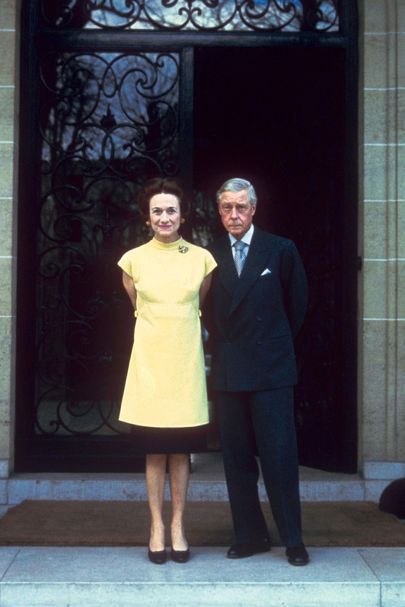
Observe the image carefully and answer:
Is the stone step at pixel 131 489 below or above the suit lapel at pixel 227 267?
below

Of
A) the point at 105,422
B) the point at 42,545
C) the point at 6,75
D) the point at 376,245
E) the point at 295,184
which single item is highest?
the point at 6,75

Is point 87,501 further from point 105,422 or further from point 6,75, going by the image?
point 6,75

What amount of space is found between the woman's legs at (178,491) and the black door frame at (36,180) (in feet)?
7.64

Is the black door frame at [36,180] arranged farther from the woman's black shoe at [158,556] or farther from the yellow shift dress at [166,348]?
the yellow shift dress at [166,348]

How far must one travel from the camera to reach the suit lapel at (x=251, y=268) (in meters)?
5.91

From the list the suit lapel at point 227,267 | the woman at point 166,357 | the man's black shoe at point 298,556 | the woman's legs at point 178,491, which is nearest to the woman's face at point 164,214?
the woman at point 166,357

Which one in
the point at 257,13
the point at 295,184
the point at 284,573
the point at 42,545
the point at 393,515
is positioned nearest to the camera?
the point at 284,573

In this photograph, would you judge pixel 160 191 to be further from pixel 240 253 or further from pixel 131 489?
pixel 131 489

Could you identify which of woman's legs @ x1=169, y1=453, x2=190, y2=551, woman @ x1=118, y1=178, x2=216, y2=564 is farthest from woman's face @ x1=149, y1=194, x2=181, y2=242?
woman's legs @ x1=169, y1=453, x2=190, y2=551

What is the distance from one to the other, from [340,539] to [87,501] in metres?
2.18

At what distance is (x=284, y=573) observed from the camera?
573 cm

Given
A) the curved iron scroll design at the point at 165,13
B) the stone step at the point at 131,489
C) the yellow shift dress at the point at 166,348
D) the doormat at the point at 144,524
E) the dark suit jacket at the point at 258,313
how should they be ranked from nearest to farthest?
the yellow shift dress at the point at 166,348 < the dark suit jacket at the point at 258,313 < the doormat at the point at 144,524 < the stone step at the point at 131,489 < the curved iron scroll design at the point at 165,13

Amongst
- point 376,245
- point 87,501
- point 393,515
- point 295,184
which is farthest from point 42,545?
point 295,184

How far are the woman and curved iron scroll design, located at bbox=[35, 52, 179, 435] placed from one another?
2.37 m
